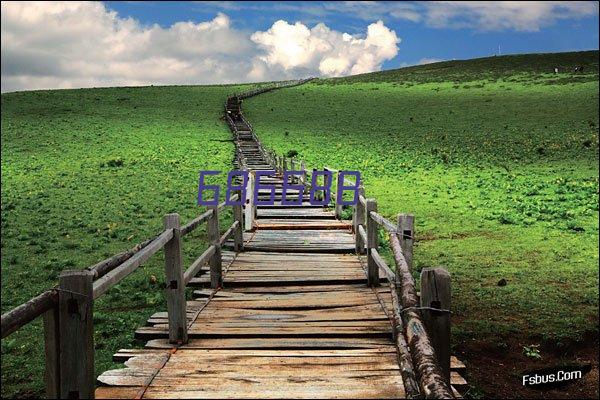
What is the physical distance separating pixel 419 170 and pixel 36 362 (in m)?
22.5

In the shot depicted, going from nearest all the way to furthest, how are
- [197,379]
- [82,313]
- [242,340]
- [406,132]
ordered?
[82,313]
[197,379]
[242,340]
[406,132]

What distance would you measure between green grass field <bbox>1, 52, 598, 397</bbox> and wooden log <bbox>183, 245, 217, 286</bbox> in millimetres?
1671

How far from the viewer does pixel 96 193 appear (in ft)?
74.3

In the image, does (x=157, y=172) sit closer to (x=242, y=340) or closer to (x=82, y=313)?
(x=242, y=340)

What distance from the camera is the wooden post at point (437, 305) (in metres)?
3.50

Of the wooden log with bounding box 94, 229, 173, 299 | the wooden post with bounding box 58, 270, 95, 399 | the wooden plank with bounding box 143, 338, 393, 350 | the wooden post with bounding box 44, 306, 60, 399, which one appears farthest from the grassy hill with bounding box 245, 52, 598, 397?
the wooden post with bounding box 44, 306, 60, 399

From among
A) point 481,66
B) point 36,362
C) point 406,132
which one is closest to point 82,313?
point 36,362

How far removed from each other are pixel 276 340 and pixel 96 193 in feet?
59.0

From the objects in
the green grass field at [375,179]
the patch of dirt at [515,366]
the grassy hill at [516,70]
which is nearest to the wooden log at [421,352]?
the patch of dirt at [515,366]

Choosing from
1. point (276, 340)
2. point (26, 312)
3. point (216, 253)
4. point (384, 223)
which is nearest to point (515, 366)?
point (384, 223)

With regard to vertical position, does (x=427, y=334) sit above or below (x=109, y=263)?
below

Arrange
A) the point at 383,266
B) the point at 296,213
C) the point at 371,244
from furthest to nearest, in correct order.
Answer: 1. the point at 296,213
2. the point at 371,244
3. the point at 383,266

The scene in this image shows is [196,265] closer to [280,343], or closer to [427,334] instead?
[280,343]

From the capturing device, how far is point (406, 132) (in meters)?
41.2
